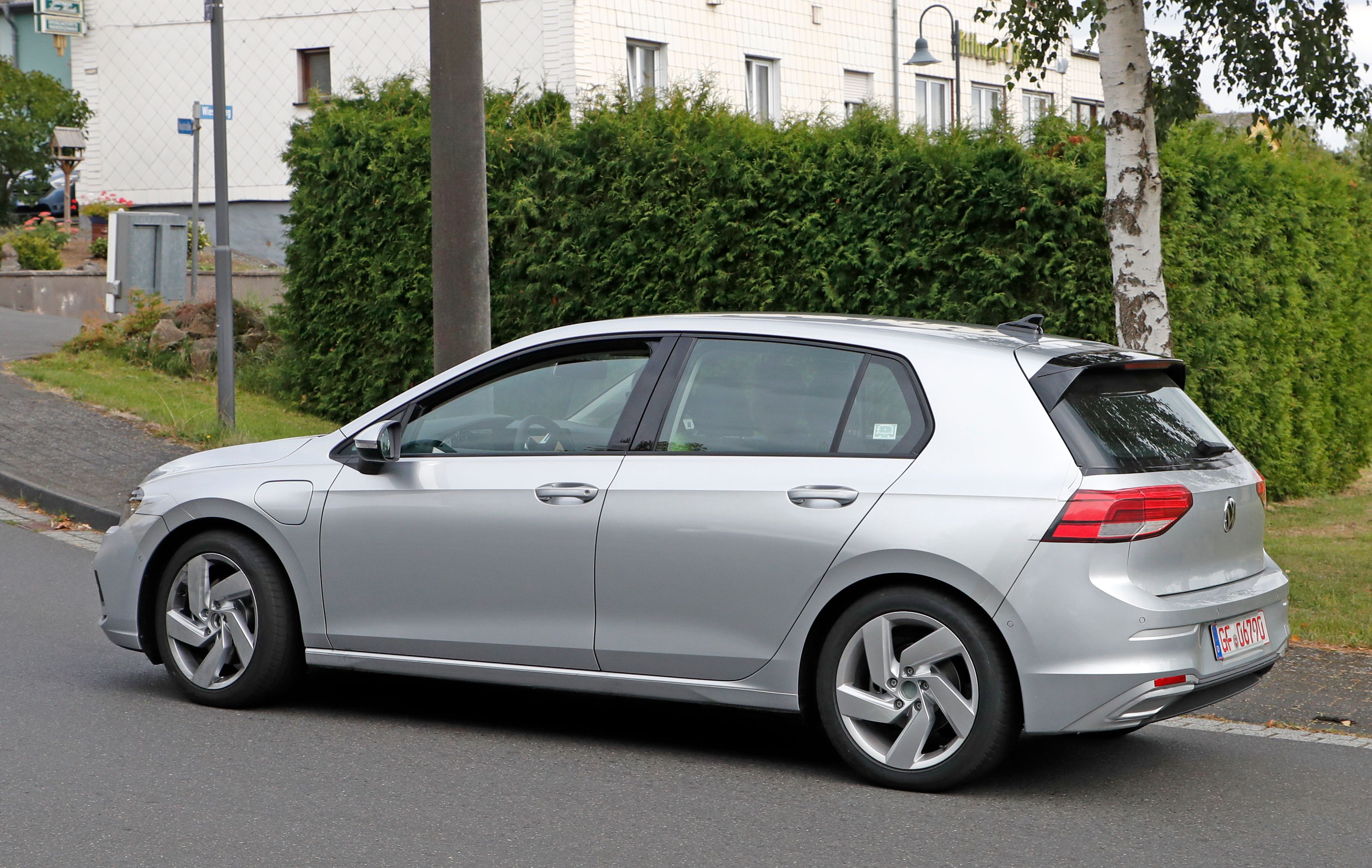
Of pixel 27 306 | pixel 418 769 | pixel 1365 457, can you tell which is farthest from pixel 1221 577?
pixel 27 306

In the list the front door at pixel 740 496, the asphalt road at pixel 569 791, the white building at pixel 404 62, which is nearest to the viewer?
the asphalt road at pixel 569 791

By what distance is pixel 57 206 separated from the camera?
3706 centimetres

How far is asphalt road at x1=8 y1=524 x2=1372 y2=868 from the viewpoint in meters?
4.44

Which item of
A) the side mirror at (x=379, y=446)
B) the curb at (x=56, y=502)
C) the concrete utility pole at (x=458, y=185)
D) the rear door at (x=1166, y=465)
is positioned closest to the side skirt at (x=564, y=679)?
the side mirror at (x=379, y=446)

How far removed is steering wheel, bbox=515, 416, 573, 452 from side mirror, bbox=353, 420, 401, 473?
0.46 meters

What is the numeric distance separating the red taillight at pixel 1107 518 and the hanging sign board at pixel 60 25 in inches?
1115

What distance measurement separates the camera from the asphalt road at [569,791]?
4.44m

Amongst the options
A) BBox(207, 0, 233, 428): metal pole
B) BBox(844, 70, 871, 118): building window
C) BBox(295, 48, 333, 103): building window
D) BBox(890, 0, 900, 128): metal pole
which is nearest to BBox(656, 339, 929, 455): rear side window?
BBox(207, 0, 233, 428): metal pole

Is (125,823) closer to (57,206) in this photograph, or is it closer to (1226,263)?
(1226,263)

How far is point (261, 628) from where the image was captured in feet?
19.6

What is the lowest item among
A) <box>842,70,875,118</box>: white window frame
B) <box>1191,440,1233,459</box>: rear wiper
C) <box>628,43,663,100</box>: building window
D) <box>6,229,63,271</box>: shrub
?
<box>1191,440,1233,459</box>: rear wiper

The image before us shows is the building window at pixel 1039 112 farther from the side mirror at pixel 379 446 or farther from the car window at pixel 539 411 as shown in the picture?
the side mirror at pixel 379 446

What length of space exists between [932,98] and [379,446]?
2688cm

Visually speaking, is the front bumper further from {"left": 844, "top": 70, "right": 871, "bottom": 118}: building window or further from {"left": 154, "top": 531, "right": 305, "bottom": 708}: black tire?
{"left": 844, "top": 70, "right": 871, "bottom": 118}: building window
